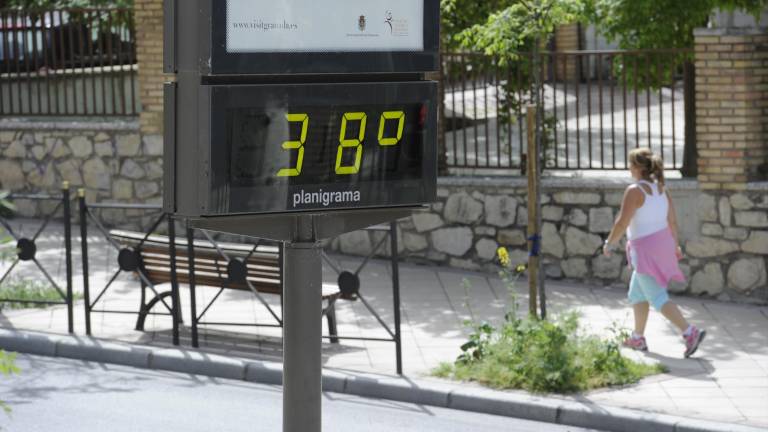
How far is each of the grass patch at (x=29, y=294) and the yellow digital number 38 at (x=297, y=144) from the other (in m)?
6.80

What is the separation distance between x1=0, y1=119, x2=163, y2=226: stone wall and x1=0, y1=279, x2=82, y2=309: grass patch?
3.31m

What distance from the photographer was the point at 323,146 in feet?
16.2

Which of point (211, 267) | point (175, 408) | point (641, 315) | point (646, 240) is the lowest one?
point (175, 408)

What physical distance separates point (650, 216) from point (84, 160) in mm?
7725

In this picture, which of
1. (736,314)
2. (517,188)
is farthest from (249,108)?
(517,188)

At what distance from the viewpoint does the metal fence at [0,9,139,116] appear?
15.3 meters

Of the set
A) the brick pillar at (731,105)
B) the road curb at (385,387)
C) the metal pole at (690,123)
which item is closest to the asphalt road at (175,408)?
the road curb at (385,387)

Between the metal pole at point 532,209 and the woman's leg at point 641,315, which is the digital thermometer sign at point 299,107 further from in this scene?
the woman's leg at point 641,315

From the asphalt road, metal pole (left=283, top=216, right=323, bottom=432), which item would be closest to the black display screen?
metal pole (left=283, top=216, right=323, bottom=432)

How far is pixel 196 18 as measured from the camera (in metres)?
4.62

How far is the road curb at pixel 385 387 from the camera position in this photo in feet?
26.4

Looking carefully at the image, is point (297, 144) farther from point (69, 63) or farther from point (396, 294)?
point (69, 63)

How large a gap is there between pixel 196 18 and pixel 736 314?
24.7ft

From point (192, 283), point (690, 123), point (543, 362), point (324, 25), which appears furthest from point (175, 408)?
point (690, 123)
